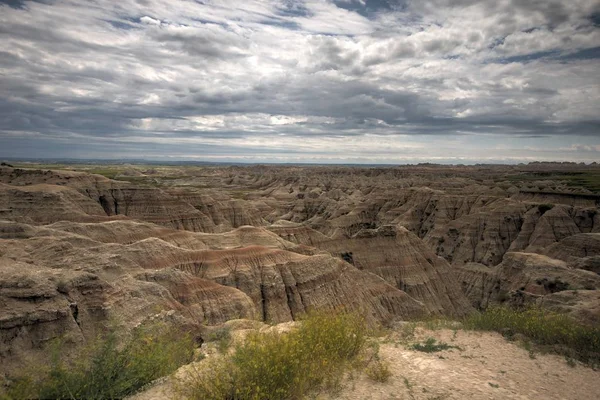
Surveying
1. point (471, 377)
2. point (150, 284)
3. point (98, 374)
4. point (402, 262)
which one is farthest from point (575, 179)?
point (98, 374)

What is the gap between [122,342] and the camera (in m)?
11.8

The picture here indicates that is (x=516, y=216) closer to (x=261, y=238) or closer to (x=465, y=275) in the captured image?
(x=465, y=275)

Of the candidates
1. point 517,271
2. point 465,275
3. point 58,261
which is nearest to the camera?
point 58,261

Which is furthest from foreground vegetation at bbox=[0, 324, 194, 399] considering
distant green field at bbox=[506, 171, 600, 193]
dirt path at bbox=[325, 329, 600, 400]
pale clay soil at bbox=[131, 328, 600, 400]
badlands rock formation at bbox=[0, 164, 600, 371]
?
distant green field at bbox=[506, 171, 600, 193]

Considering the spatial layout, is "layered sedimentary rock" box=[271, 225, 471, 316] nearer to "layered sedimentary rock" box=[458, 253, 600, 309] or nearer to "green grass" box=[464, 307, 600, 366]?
"layered sedimentary rock" box=[458, 253, 600, 309]

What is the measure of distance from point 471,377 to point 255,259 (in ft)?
78.1

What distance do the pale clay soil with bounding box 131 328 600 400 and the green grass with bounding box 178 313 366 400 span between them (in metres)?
0.52

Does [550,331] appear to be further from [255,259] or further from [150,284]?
[255,259]

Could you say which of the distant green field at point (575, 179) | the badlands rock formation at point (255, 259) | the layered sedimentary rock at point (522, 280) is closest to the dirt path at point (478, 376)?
the badlands rock formation at point (255, 259)

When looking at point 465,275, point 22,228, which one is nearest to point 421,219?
point 465,275

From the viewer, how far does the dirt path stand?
8.84m

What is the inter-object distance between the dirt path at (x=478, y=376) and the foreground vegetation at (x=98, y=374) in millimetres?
4477

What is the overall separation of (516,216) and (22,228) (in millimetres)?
70980

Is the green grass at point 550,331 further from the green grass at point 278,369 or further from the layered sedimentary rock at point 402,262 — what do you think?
the layered sedimentary rock at point 402,262
